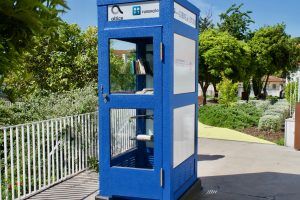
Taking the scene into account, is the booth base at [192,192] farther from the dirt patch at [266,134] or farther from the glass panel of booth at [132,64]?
→ the dirt patch at [266,134]

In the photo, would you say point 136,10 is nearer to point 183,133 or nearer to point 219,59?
point 183,133

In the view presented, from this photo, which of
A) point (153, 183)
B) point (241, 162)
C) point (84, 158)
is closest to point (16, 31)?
point (153, 183)

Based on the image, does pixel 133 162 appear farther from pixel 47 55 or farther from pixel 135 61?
pixel 47 55

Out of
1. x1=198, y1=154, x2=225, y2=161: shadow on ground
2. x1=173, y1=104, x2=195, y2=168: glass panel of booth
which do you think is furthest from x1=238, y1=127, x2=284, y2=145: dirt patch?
x1=173, y1=104, x2=195, y2=168: glass panel of booth

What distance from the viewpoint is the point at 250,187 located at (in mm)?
6332

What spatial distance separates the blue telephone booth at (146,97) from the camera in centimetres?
475

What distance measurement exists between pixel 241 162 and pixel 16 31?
6992mm

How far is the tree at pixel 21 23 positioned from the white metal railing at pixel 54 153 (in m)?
3.37

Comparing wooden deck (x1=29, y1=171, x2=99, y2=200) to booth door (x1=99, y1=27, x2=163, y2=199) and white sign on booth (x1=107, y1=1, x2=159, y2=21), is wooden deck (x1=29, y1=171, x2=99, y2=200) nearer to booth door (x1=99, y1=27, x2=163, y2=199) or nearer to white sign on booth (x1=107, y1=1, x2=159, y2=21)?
booth door (x1=99, y1=27, x2=163, y2=199)

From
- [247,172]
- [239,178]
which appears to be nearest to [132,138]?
[239,178]

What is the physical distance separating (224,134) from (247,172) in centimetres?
555

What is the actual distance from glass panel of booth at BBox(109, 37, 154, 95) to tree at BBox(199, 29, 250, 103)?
20594 mm

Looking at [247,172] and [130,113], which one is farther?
[247,172]

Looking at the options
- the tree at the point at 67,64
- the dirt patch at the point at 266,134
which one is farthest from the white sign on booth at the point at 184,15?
the tree at the point at 67,64
